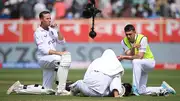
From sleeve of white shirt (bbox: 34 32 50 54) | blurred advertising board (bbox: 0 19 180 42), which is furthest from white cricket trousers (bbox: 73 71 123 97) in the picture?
blurred advertising board (bbox: 0 19 180 42)

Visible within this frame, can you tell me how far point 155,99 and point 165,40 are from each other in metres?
16.4

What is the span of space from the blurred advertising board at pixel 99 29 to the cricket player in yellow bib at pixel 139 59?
14.6 meters

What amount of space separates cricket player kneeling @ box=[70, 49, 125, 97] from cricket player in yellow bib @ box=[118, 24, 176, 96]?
735 mm

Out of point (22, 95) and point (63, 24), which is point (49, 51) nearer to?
point (22, 95)

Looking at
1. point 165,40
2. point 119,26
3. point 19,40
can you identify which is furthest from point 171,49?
point 19,40

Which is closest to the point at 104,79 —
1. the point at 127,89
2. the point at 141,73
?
the point at 127,89

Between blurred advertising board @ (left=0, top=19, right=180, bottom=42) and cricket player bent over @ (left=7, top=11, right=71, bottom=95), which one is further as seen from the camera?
blurred advertising board @ (left=0, top=19, right=180, bottom=42)

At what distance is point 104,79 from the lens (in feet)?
48.9

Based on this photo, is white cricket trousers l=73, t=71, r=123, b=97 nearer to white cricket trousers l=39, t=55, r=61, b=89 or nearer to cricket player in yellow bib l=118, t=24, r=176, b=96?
cricket player in yellow bib l=118, t=24, r=176, b=96

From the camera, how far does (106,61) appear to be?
1525 cm

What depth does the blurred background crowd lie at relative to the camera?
3173 cm

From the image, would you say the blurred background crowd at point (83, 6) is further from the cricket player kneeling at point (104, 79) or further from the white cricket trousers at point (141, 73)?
the cricket player kneeling at point (104, 79)

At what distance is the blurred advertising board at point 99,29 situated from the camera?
31000 mm

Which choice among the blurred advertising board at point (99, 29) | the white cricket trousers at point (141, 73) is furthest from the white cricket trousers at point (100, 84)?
the blurred advertising board at point (99, 29)
